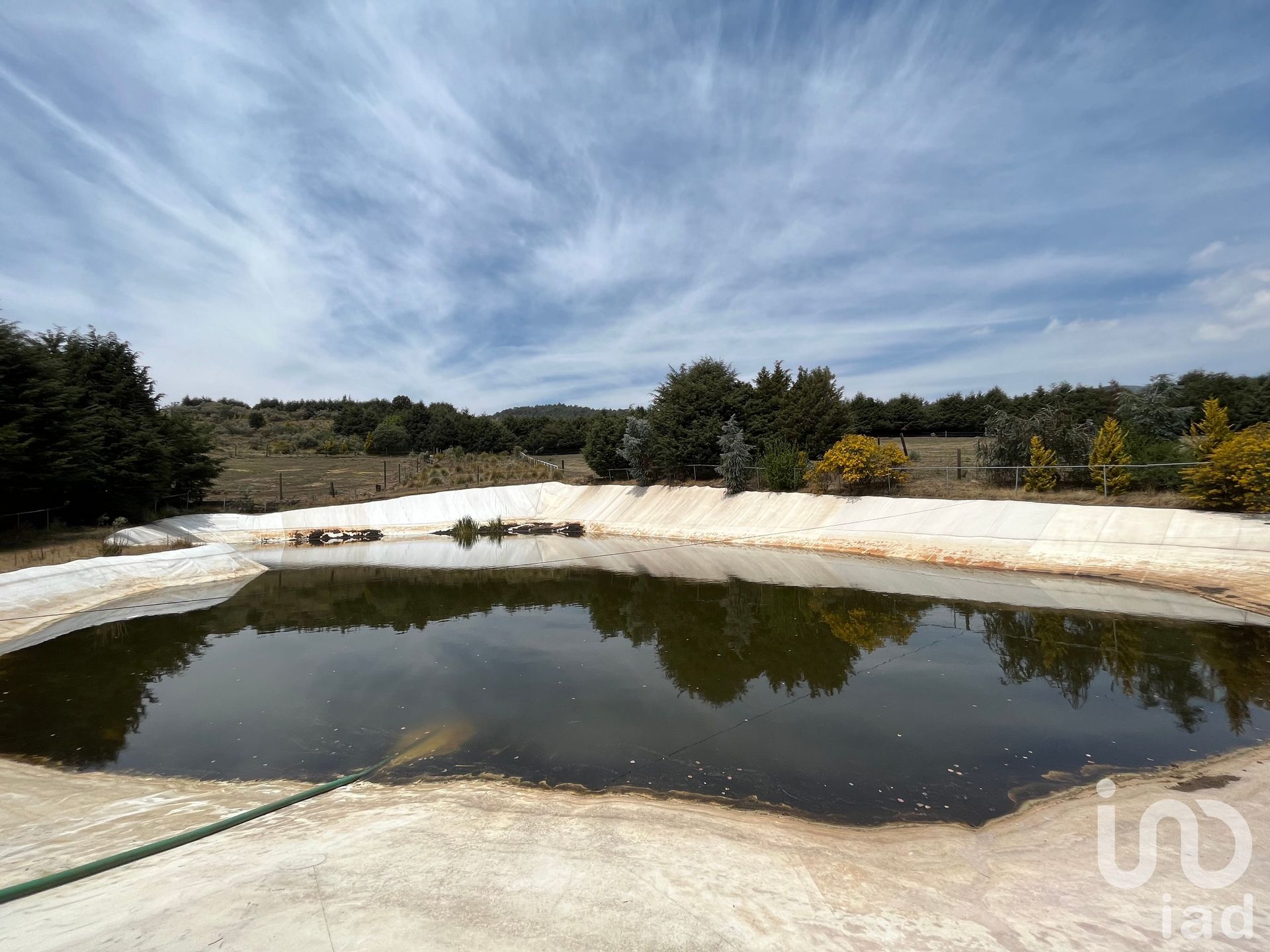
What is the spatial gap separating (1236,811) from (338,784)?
894cm

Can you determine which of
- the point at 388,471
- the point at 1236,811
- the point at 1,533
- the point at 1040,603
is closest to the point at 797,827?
the point at 1236,811

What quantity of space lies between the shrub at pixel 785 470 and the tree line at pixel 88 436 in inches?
1152

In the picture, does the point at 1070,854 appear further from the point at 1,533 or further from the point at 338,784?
the point at 1,533

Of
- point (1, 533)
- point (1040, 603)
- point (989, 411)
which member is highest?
point (989, 411)

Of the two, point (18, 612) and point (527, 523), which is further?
point (527, 523)

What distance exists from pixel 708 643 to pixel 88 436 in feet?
90.0

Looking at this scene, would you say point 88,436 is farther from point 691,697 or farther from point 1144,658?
point 1144,658

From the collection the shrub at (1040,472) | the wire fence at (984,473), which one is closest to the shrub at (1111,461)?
the wire fence at (984,473)

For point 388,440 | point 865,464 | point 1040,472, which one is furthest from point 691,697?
point 388,440

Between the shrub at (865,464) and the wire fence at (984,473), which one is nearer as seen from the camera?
the wire fence at (984,473)

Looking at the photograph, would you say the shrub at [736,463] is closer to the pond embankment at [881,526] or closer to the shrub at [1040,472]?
the pond embankment at [881,526]

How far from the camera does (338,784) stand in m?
6.76

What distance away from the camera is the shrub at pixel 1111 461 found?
20625 millimetres

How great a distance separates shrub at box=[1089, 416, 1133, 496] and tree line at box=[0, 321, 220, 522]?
37.1 metres
